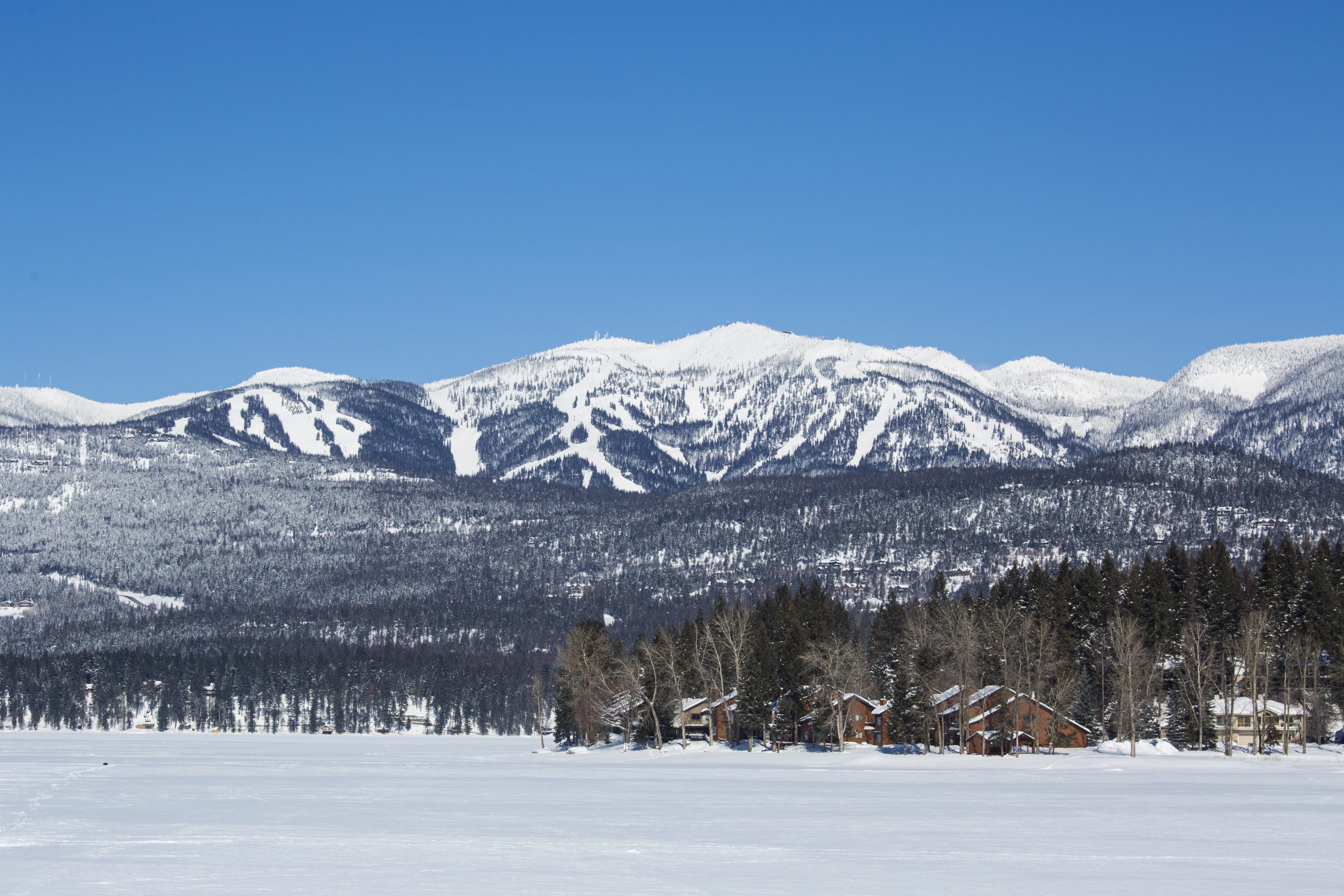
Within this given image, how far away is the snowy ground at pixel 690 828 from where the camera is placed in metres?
36.4

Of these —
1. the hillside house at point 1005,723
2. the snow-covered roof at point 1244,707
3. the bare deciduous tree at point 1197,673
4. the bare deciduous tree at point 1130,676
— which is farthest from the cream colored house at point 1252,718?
the hillside house at point 1005,723

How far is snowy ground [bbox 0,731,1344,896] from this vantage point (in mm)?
36375

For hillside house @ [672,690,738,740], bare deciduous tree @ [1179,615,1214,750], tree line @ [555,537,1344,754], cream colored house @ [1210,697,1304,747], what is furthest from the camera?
hillside house @ [672,690,738,740]

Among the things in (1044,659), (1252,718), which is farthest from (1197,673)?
(1044,659)

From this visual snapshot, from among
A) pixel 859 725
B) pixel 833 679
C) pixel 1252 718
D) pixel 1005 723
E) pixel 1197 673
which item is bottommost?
pixel 859 725

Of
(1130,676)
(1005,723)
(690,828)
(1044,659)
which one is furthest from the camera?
(1044,659)

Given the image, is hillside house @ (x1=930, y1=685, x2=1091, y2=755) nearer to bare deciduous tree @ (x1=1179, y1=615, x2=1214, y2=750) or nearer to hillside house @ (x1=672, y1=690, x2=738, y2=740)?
bare deciduous tree @ (x1=1179, y1=615, x2=1214, y2=750)

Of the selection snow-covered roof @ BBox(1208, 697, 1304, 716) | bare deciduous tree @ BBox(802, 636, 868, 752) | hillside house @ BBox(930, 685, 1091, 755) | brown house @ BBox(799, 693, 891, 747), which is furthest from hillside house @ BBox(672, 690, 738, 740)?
snow-covered roof @ BBox(1208, 697, 1304, 716)

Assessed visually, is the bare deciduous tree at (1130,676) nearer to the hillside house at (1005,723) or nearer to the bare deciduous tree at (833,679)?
the hillside house at (1005,723)

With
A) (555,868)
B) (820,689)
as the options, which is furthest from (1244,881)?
(820,689)

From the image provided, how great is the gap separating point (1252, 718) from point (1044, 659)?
15703 millimetres

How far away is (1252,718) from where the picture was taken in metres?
101

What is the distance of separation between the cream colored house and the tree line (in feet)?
2.29

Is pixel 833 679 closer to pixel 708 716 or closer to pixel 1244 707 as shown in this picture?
pixel 708 716
